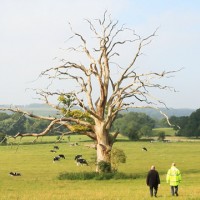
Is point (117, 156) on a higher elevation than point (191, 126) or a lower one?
lower

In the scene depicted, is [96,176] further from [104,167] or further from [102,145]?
[102,145]

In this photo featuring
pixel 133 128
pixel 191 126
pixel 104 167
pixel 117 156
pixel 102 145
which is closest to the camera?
pixel 104 167

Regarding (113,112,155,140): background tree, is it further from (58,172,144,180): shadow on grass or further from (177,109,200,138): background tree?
(58,172,144,180): shadow on grass

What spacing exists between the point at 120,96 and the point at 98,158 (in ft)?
17.6

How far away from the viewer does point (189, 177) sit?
38.0 meters

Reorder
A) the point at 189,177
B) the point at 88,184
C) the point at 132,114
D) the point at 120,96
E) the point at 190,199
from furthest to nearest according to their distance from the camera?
1. the point at 132,114
2. the point at 120,96
3. the point at 189,177
4. the point at 88,184
5. the point at 190,199

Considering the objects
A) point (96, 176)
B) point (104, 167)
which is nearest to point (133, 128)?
point (104, 167)

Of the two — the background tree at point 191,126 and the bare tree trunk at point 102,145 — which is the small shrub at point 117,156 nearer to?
the bare tree trunk at point 102,145

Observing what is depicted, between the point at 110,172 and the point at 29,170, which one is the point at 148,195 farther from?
the point at 29,170

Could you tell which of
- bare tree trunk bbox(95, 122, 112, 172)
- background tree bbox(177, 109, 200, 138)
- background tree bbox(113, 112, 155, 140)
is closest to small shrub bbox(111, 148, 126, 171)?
bare tree trunk bbox(95, 122, 112, 172)

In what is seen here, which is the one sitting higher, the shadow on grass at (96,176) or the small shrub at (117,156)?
the small shrub at (117,156)

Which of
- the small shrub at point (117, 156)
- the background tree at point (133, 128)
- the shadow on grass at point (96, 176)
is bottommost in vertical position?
the shadow on grass at point (96, 176)

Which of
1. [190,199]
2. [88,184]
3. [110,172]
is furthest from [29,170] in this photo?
[190,199]

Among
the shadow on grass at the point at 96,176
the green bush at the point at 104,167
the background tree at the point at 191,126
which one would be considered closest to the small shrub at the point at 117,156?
the green bush at the point at 104,167
